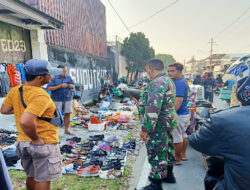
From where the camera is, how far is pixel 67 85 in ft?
17.0

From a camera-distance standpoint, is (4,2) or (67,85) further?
(67,85)

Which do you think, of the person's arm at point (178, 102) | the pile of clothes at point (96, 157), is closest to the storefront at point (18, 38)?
the pile of clothes at point (96, 157)

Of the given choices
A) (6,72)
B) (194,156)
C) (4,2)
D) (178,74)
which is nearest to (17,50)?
(6,72)

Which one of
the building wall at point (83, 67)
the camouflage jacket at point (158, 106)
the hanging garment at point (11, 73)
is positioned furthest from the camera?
the building wall at point (83, 67)

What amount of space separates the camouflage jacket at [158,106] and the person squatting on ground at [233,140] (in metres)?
1.02

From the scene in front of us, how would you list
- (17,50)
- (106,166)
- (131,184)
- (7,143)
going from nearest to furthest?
1. (131,184)
2. (106,166)
3. (7,143)
4. (17,50)

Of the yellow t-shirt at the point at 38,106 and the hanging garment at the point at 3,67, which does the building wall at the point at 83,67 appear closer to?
the hanging garment at the point at 3,67

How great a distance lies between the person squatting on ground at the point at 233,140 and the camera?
130cm

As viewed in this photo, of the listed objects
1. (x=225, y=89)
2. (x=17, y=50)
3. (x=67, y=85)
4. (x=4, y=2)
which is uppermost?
(x=4, y=2)

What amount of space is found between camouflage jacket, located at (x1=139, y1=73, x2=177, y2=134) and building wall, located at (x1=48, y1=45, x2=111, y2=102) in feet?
19.9

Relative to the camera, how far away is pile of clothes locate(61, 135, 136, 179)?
11.1ft

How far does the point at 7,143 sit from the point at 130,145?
311 cm

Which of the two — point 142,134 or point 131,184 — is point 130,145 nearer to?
point 131,184

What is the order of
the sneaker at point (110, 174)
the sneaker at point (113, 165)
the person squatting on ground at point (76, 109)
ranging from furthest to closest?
the person squatting on ground at point (76, 109)
the sneaker at point (113, 165)
the sneaker at point (110, 174)
